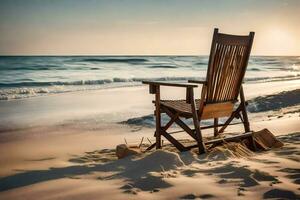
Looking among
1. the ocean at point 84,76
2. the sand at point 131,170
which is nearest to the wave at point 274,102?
the sand at point 131,170

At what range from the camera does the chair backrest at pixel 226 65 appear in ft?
14.3

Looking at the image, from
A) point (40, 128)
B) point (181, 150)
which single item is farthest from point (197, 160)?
point (40, 128)

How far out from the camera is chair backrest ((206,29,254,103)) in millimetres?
4344

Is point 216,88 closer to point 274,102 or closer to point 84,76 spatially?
point 274,102

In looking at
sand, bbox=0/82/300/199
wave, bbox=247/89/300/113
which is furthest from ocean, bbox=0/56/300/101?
wave, bbox=247/89/300/113

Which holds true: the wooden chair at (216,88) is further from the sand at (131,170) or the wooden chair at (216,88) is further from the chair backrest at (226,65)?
the sand at (131,170)

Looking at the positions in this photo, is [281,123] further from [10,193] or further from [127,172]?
[10,193]

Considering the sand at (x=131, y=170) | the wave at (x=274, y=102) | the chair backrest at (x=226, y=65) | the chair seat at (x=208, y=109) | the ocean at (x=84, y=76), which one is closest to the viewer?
the sand at (x=131, y=170)

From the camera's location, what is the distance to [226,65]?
179 inches

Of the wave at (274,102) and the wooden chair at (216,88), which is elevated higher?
the wooden chair at (216,88)

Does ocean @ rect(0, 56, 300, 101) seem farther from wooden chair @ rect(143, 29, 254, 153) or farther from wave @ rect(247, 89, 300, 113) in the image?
wooden chair @ rect(143, 29, 254, 153)

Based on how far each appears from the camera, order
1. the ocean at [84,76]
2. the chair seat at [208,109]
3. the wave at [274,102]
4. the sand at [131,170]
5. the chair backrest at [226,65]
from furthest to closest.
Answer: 1. the ocean at [84,76]
2. the wave at [274,102]
3. the chair seat at [208,109]
4. the chair backrest at [226,65]
5. the sand at [131,170]

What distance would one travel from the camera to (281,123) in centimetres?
670

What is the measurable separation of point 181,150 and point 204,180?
1.24m
